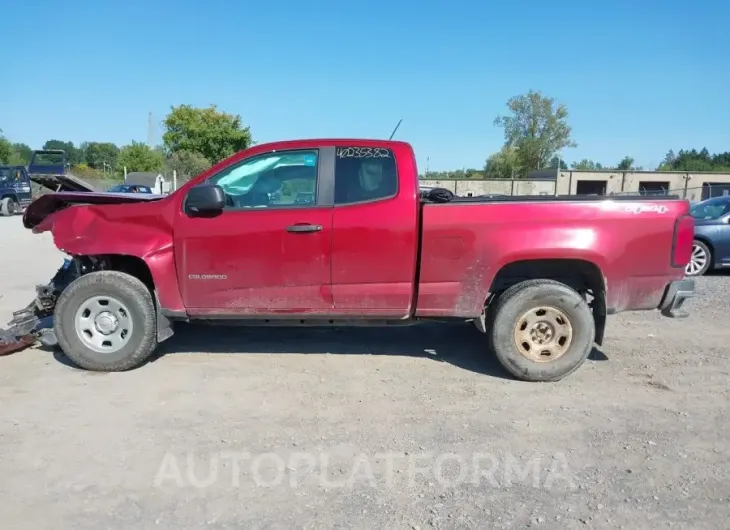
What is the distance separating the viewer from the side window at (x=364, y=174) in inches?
194

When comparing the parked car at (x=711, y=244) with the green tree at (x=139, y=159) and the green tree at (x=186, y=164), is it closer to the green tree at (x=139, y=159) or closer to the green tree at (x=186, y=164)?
the green tree at (x=186, y=164)

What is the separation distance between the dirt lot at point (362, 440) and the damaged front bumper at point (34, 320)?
17 centimetres

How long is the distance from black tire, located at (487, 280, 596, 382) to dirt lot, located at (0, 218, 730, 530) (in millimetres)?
146

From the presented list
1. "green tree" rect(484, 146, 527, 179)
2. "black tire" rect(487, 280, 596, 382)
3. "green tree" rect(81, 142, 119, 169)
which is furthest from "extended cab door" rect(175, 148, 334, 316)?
"green tree" rect(81, 142, 119, 169)

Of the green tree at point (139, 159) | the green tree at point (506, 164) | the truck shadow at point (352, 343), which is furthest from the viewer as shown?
the green tree at point (506, 164)

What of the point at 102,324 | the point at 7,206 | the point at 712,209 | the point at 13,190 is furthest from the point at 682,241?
the point at 13,190

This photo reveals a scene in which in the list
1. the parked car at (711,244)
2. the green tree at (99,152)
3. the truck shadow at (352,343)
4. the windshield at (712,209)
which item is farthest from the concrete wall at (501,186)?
the green tree at (99,152)

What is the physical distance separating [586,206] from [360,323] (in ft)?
6.96

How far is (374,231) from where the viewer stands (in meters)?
4.84

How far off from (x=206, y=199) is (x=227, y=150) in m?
48.8

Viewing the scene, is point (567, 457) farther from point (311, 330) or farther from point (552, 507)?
point (311, 330)

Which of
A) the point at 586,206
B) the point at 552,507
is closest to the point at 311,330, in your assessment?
the point at 586,206

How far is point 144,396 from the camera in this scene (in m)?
4.57

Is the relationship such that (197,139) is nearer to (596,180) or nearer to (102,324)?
(596,180)
